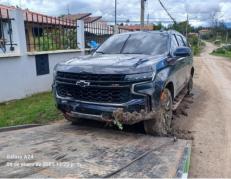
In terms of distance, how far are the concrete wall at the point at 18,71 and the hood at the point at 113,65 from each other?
3.20 meters

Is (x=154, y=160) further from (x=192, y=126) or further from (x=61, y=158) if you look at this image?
(x=192, y=126)

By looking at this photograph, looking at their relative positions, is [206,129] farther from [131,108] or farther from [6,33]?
[6,33]

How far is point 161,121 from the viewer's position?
4.89 meters

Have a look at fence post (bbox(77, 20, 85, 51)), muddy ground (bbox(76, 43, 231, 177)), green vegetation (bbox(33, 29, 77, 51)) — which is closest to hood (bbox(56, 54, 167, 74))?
muddy ground (bbox(76, 43, 231, 177))

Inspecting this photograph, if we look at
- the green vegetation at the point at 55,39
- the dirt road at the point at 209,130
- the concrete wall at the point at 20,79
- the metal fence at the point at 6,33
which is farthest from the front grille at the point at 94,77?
the green vegetation at the point at 55,39

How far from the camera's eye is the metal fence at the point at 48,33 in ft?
30.5

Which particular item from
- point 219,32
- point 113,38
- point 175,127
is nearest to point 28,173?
point 175,127

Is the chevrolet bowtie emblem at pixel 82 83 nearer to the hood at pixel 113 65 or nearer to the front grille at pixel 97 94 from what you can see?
the front grille at pixel 97 94

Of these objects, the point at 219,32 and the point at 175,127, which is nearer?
the point at 175,127

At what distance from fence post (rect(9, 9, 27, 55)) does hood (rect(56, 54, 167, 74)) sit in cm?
361

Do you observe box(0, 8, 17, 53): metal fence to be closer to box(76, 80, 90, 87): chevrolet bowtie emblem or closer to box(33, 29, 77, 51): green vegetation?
box(33, 29, 77, 51): green vegetation

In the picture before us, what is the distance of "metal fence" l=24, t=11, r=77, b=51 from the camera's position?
928 cm

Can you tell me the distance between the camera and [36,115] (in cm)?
654

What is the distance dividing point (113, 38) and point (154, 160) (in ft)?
11.4
